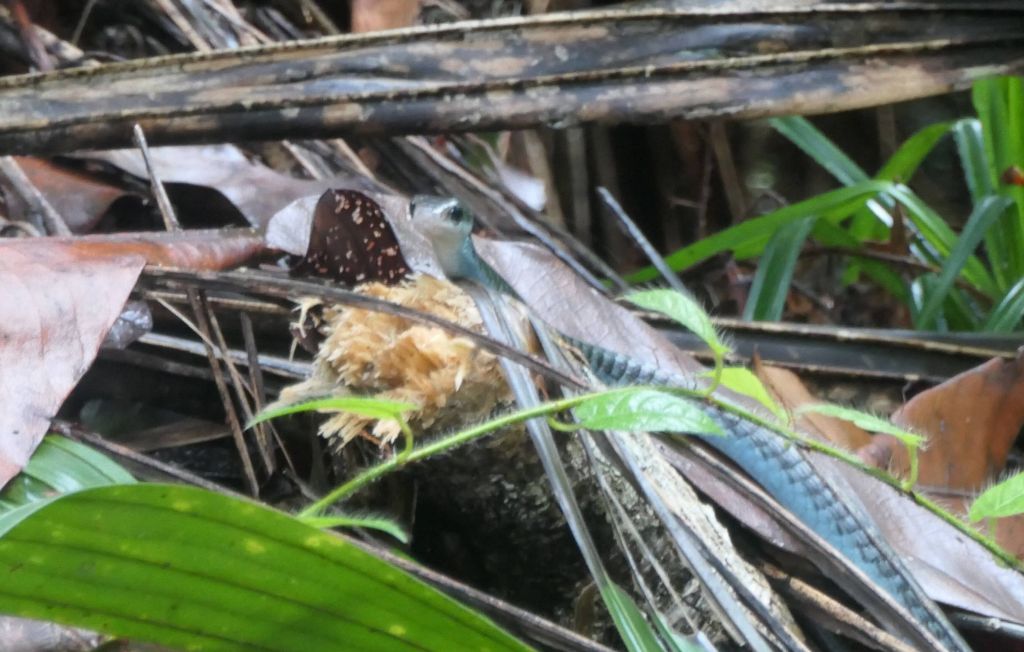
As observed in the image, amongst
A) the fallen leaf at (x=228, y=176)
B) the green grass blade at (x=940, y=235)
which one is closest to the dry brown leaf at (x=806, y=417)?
the fallen leaf at (x=228, y=176)

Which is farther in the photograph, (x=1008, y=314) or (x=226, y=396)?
(x=1008, y=314)

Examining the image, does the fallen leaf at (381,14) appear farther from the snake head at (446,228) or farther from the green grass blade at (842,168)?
the snake head at (446,228)

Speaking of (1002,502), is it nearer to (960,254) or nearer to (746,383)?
(746,383)

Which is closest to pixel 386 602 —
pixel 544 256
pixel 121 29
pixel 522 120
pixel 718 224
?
pixel 544 256

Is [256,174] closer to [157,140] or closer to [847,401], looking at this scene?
[157,140]

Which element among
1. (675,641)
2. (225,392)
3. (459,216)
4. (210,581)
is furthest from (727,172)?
(210,581)

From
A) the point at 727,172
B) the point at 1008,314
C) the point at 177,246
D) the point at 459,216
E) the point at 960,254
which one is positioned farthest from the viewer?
the point at 727,172

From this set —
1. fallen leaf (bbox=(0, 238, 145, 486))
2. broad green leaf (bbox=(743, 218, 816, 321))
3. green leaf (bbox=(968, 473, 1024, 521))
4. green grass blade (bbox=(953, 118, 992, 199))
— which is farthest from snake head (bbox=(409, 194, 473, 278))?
green grass blade (bbox=(953, 118, 992, 199))

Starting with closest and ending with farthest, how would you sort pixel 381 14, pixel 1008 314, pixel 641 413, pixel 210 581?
1. pixel 210 581
2. pixel 641 413
3. pixel 1008 314
4. pixel 381 14
